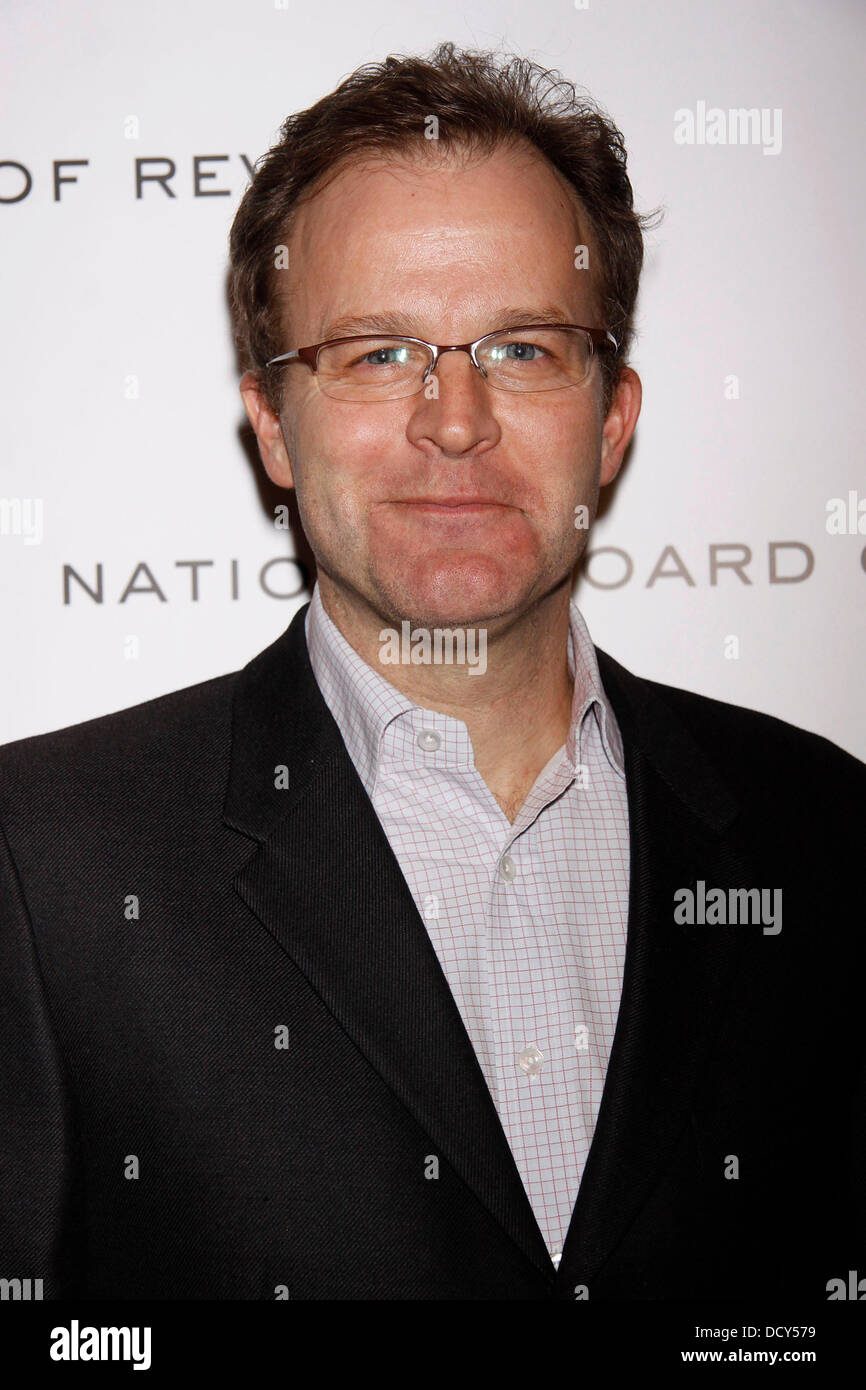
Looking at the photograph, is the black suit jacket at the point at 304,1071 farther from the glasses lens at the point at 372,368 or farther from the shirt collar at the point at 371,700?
A: the glasses lens at the point at 372,368

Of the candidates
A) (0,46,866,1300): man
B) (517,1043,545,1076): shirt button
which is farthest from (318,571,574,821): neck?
(517,1043,545,1076): shirt button

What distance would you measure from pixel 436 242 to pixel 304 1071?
1.15 metres

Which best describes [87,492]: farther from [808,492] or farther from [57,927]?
[808,492]

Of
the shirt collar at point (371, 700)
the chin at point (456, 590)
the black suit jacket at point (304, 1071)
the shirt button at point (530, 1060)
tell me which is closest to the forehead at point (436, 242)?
the chin at point (456, 590)

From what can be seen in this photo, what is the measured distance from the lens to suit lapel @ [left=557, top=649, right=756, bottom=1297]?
56.1 inches

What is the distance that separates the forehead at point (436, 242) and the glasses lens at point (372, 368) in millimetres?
43

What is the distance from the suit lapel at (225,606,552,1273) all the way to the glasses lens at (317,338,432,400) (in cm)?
48

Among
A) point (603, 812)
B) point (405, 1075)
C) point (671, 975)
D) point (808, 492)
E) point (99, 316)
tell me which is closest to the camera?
point (405, 1075)

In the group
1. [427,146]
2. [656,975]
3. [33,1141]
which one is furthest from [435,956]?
[427,146]

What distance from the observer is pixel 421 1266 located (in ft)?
4.59

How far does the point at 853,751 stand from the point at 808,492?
52 centimetres

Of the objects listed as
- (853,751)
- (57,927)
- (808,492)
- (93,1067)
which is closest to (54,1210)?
(93,1067)

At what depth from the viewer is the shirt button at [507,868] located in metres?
1.58
